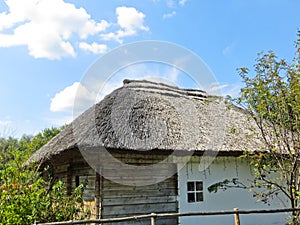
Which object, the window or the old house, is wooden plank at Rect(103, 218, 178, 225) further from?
the window

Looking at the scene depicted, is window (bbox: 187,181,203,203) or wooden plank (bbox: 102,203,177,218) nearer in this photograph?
wooden plank (bbox: 102,203,177,218)

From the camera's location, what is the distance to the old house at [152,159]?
24.0 feet

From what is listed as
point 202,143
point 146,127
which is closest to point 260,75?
point 202,143

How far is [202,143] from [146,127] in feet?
4.90

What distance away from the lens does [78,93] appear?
890 cm

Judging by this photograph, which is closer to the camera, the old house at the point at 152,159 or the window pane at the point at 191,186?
the old house at the point at 152,159

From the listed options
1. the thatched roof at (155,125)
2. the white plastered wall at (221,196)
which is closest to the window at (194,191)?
the white plastered wall at (221,196)

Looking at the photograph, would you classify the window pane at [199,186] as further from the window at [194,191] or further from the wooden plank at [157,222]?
the wooden plank at [157,222]

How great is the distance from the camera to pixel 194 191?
27.2ft

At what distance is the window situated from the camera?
27.0ft

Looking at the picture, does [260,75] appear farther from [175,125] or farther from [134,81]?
[134,81]

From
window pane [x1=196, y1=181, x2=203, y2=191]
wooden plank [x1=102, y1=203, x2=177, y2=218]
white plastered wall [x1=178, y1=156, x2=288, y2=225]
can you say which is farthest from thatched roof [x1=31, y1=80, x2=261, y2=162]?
wooden plank [x1=102, y1=203, x2=177, y2=218]

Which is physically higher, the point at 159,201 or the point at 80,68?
the point at 80,68

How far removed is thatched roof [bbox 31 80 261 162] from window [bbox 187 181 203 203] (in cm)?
103
